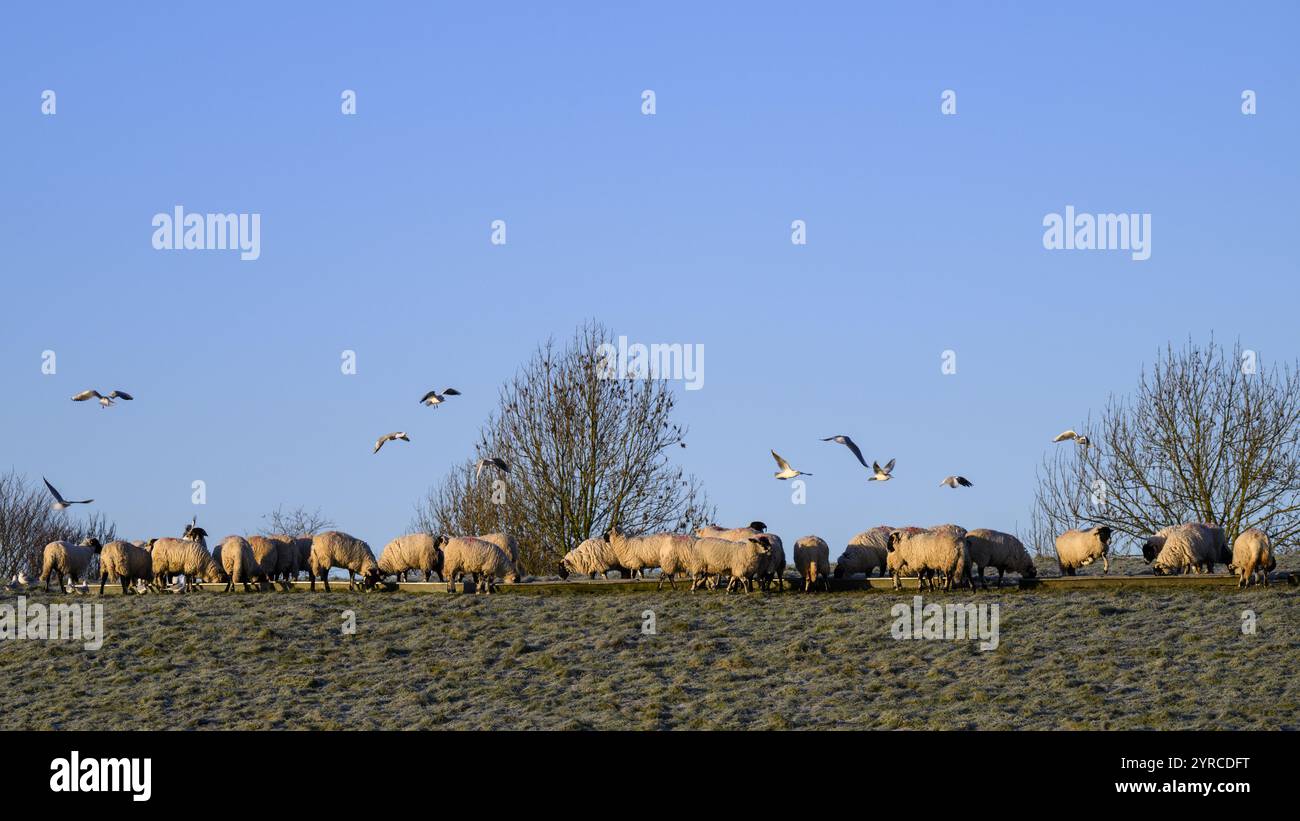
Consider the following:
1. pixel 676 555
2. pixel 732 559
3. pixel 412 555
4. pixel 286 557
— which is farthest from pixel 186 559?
pixel 732 559

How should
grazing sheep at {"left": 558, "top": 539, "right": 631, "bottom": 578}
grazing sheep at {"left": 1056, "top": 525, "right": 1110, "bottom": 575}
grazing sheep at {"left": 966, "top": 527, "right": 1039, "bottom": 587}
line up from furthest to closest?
1. grazing sheep at {"left": 558, "top": 539, "right": 631, "bottom": 578}
2. grazing sheep at {"left": 1056, "top": 525, "right": 1110, "bottom": 575}
3. grazing sheep at {"left": 966, "top": 527, "right": 1039, "bottom": 587}

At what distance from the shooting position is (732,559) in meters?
38.0

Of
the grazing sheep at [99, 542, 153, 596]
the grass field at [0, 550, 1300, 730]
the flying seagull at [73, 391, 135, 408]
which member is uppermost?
the flying seagull at [73, 391, 135, 408]

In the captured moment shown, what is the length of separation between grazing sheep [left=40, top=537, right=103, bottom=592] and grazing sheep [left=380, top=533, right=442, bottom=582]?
7.82 meters

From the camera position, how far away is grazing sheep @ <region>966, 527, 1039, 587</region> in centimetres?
3816

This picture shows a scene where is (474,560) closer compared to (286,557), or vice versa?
(474,560)

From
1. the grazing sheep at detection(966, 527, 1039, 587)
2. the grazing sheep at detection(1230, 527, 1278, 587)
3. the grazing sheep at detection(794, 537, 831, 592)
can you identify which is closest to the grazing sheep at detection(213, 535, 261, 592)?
the grazing sheep at detection(794, 537, 831, 592)

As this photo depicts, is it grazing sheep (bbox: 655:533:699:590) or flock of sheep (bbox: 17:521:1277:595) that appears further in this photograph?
grazing sheep (bbox: 655:533:699:590)

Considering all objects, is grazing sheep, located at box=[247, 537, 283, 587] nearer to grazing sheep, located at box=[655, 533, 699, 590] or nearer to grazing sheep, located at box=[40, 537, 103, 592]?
grazing sheep, located at box=[40, 537, 103, 592]

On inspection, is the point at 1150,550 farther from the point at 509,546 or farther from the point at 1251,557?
the point at 509,546

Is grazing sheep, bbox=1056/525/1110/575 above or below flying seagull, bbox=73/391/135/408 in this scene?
below

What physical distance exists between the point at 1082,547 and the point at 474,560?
1533cm
